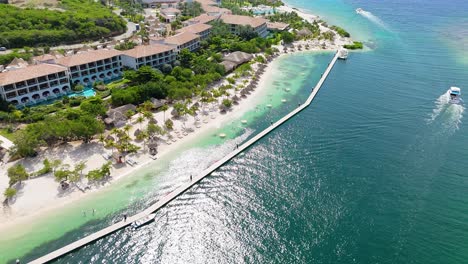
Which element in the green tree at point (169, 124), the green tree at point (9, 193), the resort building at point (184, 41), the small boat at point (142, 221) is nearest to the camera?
the small boat at point (142, 221)

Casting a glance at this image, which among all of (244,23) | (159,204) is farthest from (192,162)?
(244,23)

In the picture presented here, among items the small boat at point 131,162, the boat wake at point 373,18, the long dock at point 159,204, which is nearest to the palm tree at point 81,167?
the small boat at point 131,162

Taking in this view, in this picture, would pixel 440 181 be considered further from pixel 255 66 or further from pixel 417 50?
pixel 417 50

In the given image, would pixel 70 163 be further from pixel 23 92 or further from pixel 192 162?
pixel 23 92

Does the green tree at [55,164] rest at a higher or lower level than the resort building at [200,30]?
lower

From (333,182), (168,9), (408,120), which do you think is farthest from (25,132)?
(168,9)

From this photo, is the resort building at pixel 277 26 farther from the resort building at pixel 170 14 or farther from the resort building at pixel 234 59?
the resort building at pixel 170 14

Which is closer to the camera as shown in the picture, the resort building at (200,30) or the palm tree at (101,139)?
the palm tree at (101,139)
